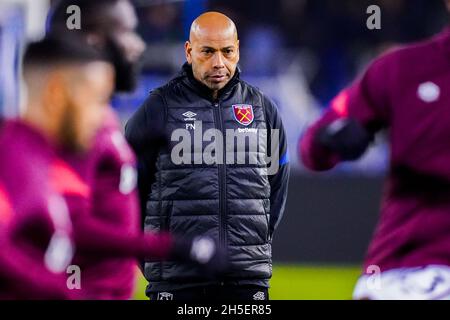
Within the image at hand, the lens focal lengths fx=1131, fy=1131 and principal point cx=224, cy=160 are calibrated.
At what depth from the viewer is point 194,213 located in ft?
14.8

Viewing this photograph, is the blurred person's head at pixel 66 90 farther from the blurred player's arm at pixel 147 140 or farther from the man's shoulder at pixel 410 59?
the blurred player's arm at pixel 147 140

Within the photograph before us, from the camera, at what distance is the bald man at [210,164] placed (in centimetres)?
452

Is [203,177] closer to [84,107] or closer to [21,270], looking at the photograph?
[84,107]

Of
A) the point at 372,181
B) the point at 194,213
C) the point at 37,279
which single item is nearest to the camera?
the point at 37,279

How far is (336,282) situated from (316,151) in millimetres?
7170

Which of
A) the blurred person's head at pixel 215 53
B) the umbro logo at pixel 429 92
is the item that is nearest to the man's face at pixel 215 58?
the blurred person's head at pixel 215 53

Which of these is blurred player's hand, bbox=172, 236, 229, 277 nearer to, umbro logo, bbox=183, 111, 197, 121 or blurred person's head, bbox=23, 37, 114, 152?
blurred person's head, bbox=23, 37, 114, 152

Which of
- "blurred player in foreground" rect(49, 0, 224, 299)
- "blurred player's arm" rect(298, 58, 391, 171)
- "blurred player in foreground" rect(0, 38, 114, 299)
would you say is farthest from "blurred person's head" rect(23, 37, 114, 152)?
"blurred player's arm" rect(298, 58, 391, 171)

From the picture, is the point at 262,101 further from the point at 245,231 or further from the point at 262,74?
the point at 262,74

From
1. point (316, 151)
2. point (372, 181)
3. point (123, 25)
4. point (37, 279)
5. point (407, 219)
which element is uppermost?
point (372, 181)

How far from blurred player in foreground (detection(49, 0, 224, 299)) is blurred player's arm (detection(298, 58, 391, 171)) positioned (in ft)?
1.57

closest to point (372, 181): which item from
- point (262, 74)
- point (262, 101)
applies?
point (262, 74)

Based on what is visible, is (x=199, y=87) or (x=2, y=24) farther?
(x=2, y=24)

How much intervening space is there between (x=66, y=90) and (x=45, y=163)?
269mm
